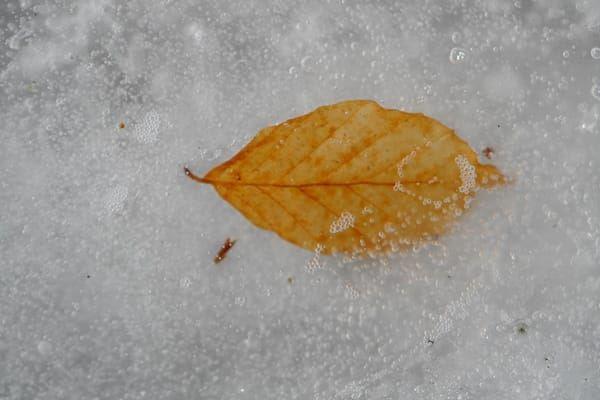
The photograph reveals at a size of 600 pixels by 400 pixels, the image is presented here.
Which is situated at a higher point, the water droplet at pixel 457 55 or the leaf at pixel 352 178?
the water droplet at pixel 457 55

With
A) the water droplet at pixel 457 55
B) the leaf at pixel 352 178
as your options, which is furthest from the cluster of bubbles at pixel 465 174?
the water droplet at pixel 457 55

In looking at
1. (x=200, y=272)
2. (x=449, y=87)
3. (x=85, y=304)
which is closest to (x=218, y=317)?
(x=200, y=272)

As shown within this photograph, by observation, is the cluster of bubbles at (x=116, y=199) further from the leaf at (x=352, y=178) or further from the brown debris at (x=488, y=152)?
the brown debris at (x=488, y=152)

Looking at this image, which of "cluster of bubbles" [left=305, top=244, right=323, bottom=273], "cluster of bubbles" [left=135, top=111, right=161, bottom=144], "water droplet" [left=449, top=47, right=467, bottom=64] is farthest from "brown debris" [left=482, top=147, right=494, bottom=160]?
"cluster of bubbles" [left=135, top=111, right=161, bottom=144]

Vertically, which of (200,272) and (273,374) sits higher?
(200,272)

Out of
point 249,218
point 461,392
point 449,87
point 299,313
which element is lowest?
point 461,392

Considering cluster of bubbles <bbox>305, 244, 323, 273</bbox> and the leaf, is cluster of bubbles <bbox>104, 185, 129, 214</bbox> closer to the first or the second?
the leaf

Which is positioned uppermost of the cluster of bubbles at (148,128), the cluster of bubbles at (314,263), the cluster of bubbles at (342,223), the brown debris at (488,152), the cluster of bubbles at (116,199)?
the cluster of bubbles at (148,128)

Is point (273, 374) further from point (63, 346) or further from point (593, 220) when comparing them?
point (593, 220)
